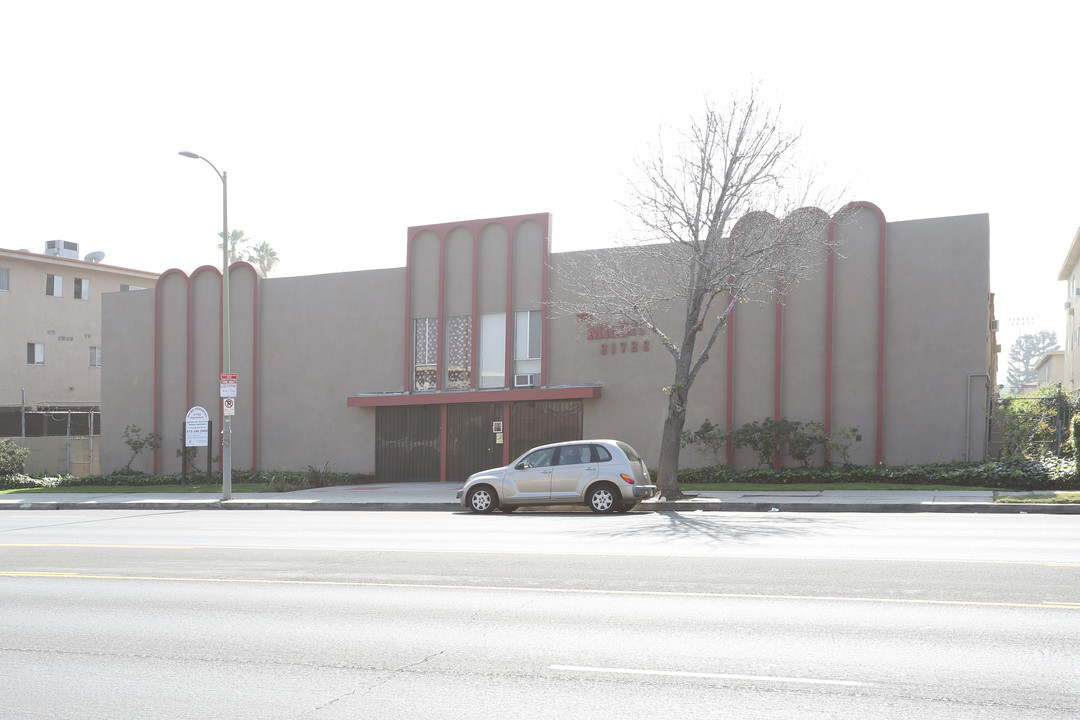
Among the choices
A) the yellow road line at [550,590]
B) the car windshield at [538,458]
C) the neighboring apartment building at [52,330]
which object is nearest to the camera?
the yellow road line at [550,590]

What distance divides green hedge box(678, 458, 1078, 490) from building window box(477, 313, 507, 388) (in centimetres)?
659

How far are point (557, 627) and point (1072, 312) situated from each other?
43824 millimetres

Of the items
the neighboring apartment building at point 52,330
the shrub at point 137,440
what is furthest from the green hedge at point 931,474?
the neighboring apartment building at point 52,330

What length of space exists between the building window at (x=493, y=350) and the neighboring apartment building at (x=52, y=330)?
21076mm

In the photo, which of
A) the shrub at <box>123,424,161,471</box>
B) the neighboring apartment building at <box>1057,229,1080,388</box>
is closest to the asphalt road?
the shrub at <box>123,424,161,471</box>

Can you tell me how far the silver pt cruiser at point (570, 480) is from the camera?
59.8 ft

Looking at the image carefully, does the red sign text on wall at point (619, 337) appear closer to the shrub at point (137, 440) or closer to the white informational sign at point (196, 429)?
the white informational sign at point (196, 429)

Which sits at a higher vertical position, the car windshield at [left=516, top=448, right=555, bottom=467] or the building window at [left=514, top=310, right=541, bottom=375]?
the building window at [left=514, top=310, right=541, bottom=375]

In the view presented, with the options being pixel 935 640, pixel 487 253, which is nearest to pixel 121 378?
pixel 487 253

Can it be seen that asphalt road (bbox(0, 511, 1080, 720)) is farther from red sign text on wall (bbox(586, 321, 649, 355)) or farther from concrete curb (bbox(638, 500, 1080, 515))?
red sign text on wall (bbox(586, 321, 649, 355))

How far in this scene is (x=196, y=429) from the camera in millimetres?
27938

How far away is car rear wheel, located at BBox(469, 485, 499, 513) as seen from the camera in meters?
19.3

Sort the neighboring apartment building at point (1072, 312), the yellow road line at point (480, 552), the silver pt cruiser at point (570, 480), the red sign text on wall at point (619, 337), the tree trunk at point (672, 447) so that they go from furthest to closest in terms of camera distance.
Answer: the neighboring apartment building at point (1072, 312) → the red sign text on wall at point (619, 337) → the tree trunk at point (672, 447) → the silver pt cruiser at point (570, 480) → the yellow road line at point (480, 552)

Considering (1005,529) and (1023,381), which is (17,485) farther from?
(1023,381)
